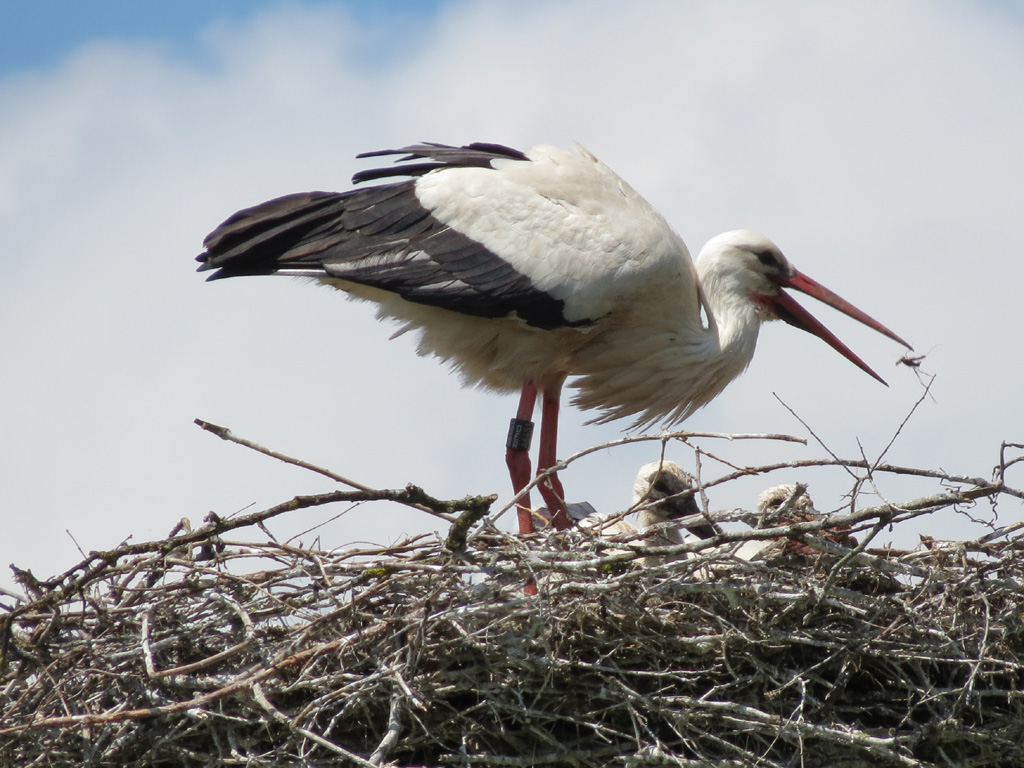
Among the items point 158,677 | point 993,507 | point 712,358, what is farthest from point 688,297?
point 158,677

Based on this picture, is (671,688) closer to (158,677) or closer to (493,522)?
(493,522)

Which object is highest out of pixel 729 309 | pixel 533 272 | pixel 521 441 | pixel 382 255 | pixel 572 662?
pixel 382 255

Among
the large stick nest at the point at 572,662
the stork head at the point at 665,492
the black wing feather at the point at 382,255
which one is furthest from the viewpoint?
the stork head at the point at 665,492

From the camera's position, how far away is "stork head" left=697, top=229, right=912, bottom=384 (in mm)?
5973

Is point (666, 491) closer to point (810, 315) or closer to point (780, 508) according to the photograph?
point (810, 315)

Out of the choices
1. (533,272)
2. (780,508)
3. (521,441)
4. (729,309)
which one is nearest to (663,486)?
(521,441)

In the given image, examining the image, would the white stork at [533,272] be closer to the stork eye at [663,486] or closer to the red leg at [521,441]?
the red leg at [521,441]

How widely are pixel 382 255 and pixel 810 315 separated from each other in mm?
1928

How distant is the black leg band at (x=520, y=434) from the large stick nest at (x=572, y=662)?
1706 mm

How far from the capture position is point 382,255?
17.9 feet

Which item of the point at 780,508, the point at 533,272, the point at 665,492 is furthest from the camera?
the point at 665,492

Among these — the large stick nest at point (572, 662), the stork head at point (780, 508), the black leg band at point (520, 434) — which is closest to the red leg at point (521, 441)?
the black leg band at point (520, 434)

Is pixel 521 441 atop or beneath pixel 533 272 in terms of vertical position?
beneath

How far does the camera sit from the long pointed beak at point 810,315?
20.2 feet
